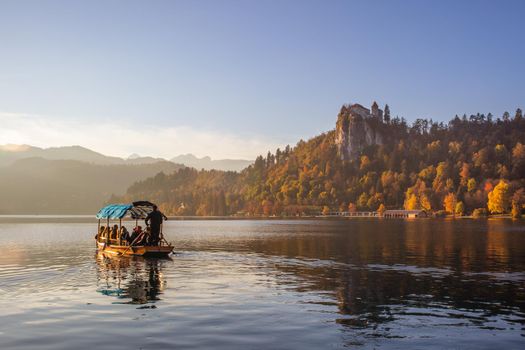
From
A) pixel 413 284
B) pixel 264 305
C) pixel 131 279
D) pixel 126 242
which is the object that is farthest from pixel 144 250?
Answer: pixel 264 305

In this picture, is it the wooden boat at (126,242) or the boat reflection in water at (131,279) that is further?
the wooden boat at (126,242)

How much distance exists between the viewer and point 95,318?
28.3 meters

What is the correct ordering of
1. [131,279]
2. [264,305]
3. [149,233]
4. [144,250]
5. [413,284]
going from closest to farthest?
[264,305], [413,284], [131,279], [144,250], [149,233]

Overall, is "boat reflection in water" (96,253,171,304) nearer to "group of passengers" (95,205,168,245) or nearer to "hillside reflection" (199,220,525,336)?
"group of passengers" (95,205,168,245)

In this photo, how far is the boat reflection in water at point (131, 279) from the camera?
3566cm

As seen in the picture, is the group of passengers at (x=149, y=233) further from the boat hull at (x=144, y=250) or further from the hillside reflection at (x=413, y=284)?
the hillside reflection at (x=413, y=284)

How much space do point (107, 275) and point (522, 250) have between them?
179 ft

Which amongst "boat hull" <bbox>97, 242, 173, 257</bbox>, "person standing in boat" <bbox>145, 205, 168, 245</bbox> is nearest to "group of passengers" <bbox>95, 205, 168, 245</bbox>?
"person standing in boat" <bbox>145, 205, 168, 245</bbox>

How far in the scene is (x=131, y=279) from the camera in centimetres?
4397

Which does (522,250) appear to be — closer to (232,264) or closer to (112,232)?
(232,264)

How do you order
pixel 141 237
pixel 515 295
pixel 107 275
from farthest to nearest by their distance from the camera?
pixel 141 237 → pixel 107 275 → pixel 515 295

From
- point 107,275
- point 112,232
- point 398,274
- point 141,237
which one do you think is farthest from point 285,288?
point 112,232

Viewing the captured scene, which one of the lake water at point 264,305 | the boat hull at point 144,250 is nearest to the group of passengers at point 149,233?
the boat hull at point 144,250

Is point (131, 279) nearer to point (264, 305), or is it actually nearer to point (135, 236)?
point (264, 305)
